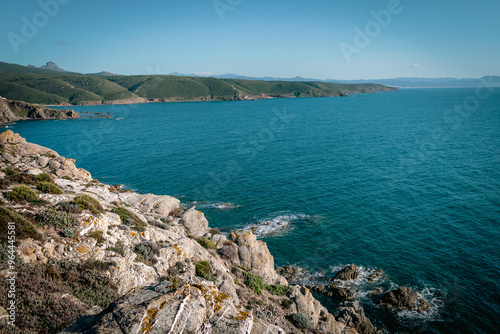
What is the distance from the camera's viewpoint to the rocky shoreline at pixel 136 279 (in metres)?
9.86

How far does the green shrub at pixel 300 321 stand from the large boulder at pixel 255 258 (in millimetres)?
Answer: 6226

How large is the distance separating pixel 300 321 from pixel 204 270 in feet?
26.4

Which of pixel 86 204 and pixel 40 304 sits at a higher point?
pixel 86 204

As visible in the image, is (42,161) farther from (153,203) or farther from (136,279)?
(136,279)

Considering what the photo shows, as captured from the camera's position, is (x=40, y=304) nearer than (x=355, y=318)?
Answer: Yes

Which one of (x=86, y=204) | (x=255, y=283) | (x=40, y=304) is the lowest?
(x=255, y=283)

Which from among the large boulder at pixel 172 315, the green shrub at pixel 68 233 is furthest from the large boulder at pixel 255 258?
the large boulder at pixel 172 315

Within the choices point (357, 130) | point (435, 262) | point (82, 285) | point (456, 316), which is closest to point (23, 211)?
point (82, 285)

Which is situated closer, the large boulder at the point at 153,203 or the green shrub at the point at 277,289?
the green shrub at the point at 277,289

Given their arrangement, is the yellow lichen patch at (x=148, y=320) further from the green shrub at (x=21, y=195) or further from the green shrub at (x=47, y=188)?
the green shrub at (x=47, y=188)

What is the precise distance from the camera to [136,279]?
16.3 meters

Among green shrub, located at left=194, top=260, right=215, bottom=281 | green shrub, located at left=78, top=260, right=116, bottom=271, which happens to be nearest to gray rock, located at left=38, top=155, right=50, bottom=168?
green shrub, located at left=78, top=260, right=116, bottom=271

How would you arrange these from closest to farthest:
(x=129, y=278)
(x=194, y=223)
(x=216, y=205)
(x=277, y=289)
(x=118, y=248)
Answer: (x=129, y=278) → (x=118, y=248) → (x=277, y=289) → (x=194, y=223) → (x=216, y=205)

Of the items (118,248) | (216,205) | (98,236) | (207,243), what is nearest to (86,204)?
(98,236)
